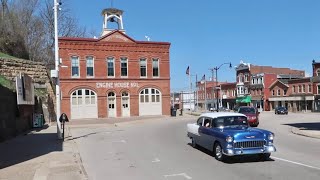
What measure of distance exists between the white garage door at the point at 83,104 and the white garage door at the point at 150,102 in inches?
241

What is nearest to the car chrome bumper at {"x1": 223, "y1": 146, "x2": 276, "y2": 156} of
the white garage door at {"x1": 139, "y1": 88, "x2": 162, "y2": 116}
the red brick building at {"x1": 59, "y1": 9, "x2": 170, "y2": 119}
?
the red brick building at {"x1": 59, "y1": 9, "x2": 170, "y2": 119}

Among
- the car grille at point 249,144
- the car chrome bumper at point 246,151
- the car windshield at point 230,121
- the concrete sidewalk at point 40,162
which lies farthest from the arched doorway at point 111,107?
the car grille at point 249,144

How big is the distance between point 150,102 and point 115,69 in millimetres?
6305

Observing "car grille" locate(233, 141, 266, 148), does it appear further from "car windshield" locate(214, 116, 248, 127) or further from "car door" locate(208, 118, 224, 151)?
"car windshield" locate(214, 116, 248, 127)

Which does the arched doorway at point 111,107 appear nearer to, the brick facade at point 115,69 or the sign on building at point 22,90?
the brick facade at point 115,69

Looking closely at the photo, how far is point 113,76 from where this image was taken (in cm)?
5606

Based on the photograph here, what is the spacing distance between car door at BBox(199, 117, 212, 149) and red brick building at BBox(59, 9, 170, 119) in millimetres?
38441

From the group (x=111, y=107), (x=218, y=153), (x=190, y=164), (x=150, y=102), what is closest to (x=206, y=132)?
(x=218, y=153)

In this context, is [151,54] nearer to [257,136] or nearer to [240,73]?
[257,136]

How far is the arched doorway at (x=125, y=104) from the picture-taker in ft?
185

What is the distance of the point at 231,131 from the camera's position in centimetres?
1418

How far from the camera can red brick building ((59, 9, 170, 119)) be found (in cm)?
5391

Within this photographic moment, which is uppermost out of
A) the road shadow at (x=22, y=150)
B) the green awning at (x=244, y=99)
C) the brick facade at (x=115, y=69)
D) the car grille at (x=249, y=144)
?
the brick facade at (x=115, y=69)

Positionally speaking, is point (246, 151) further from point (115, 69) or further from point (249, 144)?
point (115, 69)
